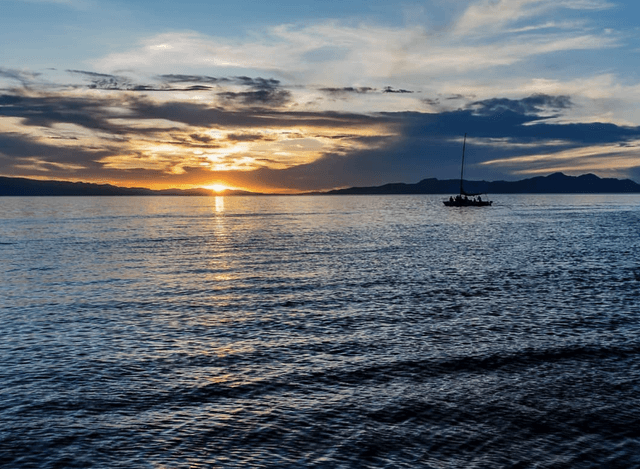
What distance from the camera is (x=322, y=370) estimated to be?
23.0 metres

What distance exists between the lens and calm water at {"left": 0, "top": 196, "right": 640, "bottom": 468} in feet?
53.3

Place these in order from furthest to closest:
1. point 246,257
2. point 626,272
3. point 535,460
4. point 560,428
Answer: point 246,257 < point 626,272 < point 560,428 < point 535,460

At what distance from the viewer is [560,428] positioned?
17578 mm

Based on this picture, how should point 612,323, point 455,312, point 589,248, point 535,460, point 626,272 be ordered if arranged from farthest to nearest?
point 589,248
point 626,272
point 455,312
point 612,323
point 535,460

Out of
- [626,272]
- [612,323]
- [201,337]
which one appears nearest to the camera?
[201,337]

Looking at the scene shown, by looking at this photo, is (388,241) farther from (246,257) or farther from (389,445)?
(389,445)

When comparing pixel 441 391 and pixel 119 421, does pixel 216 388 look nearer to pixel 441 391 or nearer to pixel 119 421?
pixel 119 421

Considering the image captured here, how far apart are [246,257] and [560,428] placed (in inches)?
2048

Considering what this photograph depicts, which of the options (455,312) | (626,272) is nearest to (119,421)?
(455,312)

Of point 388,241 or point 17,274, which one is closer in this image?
point 17,274

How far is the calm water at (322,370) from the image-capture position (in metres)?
16.2

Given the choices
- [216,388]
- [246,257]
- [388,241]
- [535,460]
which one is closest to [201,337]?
[216,388]

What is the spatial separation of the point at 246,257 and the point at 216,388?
151 ft

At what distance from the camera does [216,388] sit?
21016 mm
